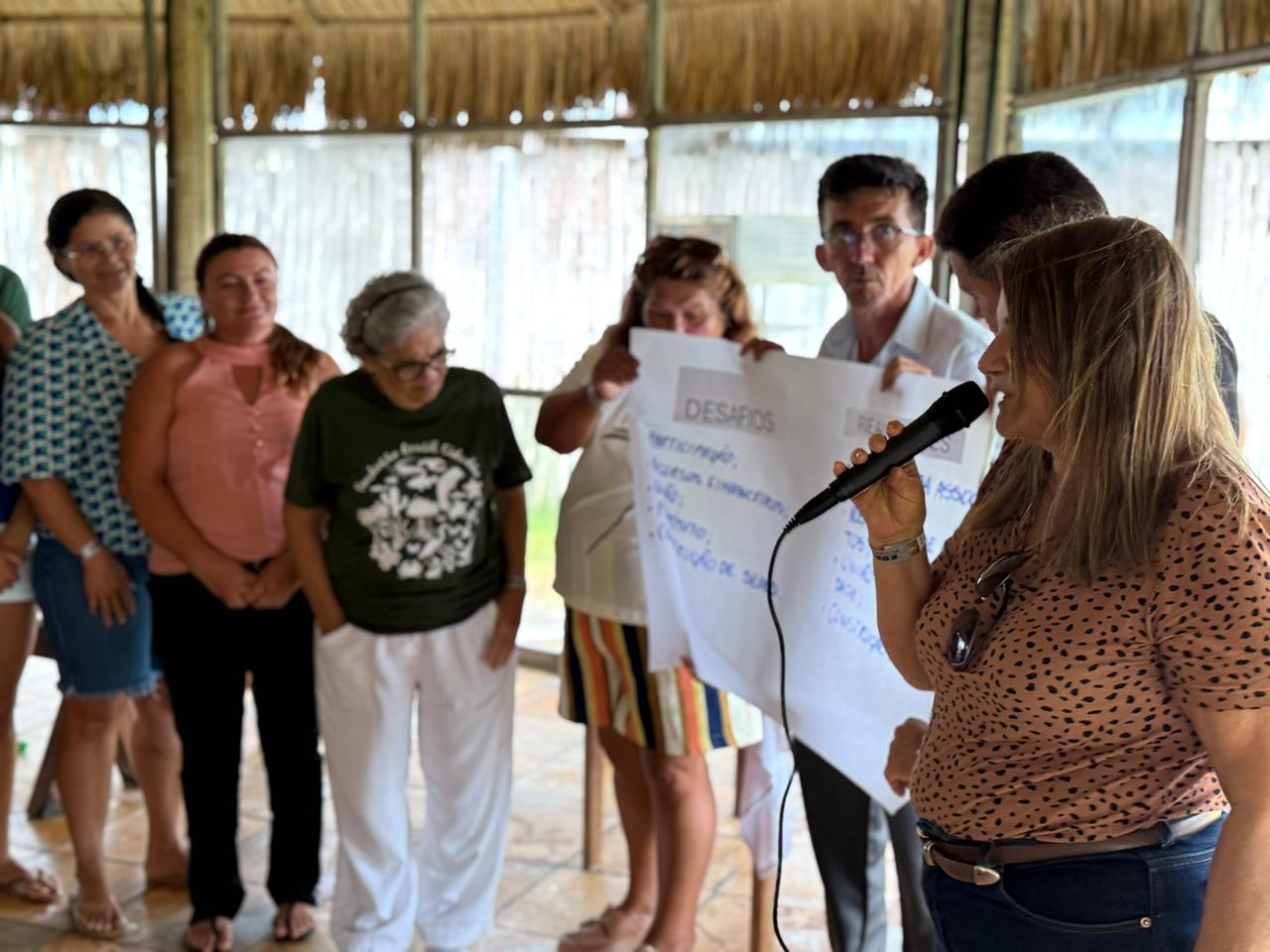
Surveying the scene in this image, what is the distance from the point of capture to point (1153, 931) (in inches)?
50.3

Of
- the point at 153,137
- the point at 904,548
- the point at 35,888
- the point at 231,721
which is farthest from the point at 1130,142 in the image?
the point at 153,137

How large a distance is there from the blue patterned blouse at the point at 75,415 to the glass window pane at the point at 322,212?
1.51 meters

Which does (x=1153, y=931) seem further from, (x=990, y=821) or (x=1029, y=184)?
(x=1029, y=184)

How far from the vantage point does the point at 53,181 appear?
4.65 m

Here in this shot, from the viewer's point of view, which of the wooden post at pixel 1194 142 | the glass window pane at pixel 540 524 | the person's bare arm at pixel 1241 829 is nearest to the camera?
the person's bare arm at pixel 1241 829

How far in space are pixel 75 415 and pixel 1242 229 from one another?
2.44 meters

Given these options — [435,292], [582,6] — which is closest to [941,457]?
[435,292]

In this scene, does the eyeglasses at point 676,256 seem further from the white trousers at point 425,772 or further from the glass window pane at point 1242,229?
the glass window pane at point 1242,229

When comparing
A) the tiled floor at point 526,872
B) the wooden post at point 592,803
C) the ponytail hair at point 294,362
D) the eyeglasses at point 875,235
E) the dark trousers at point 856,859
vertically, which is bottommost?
the tiled floor at point 526,872

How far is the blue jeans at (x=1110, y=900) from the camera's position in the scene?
4.19ft

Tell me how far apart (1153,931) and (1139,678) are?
0.89ft

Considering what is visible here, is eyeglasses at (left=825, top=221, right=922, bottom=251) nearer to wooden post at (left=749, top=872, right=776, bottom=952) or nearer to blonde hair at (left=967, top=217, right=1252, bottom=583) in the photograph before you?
blonde hair at (left=967, top=217, right=1252, bottom=583)

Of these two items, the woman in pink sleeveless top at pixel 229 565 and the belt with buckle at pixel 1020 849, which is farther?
the woman in pink sleeveless top at pixel 229 565

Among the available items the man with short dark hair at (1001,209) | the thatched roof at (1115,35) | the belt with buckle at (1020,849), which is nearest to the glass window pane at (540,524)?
the thatched roof at (1115,35)
